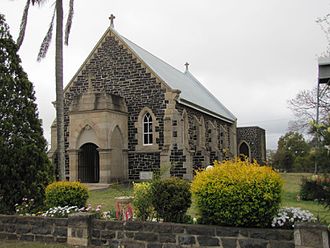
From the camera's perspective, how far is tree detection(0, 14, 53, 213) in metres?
10.9

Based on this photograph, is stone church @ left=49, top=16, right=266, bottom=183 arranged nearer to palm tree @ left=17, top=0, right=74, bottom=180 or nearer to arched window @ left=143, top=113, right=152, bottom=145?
arched window @ left=143, top=113, right=152, bottom=145

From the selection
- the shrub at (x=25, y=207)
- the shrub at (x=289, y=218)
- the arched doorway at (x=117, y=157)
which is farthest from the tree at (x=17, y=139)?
the arched doorway at (x=117, y=157)

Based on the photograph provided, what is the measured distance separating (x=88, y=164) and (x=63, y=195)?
15255 mm

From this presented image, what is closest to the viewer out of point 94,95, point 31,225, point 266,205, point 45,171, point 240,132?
point 266,205

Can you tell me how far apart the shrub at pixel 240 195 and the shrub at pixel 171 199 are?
872mm

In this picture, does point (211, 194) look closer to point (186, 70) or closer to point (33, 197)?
point (33, 197)

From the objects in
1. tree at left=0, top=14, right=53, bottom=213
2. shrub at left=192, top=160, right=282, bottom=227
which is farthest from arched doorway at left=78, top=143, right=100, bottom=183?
shrub at left=192, top=160, right=282, bottom=227

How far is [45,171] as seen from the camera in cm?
1161

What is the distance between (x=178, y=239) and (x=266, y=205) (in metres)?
1.87

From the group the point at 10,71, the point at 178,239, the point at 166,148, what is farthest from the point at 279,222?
the point at 166,148

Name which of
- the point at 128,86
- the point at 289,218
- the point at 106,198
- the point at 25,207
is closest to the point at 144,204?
the point at 289,218

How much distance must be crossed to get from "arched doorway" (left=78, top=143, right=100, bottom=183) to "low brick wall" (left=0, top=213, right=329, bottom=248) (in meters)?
14.9

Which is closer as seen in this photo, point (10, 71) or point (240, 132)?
point (10, 71)

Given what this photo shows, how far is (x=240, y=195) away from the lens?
699 cm
